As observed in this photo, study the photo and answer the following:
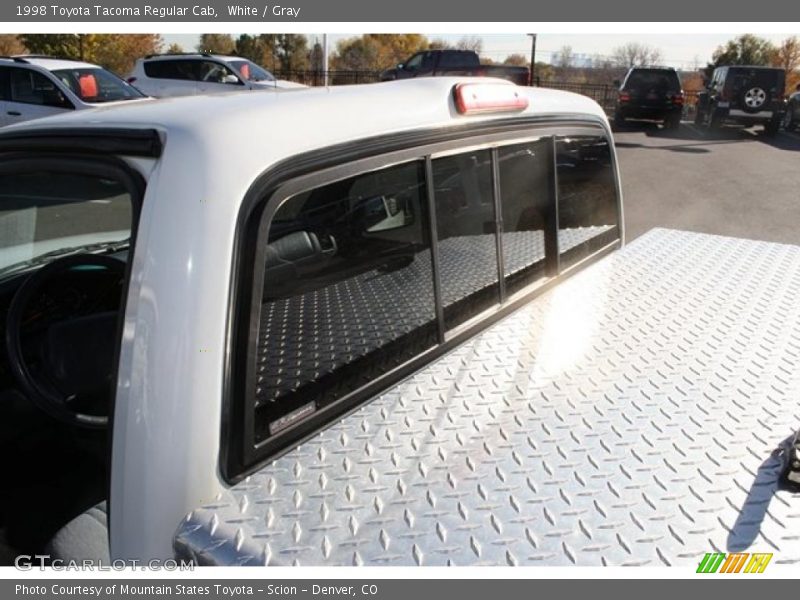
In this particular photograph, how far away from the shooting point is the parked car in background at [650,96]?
21297mm

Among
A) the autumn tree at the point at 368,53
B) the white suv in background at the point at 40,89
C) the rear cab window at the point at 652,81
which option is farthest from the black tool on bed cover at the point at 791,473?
the autumn tree at the point at 368,53

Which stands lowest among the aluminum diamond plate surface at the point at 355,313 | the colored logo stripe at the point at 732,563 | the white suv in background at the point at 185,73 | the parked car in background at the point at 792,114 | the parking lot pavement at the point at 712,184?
the parking lot pavement at the point at 712,184

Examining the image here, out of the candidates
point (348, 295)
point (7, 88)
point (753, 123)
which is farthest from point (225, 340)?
point (753, 123)

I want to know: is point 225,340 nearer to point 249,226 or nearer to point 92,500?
point 249,226

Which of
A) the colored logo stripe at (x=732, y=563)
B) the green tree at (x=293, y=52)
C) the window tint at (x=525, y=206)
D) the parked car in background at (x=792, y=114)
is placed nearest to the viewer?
the colored logo stripe at (x=732, y=563)

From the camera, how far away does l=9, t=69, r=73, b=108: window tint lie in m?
11.5

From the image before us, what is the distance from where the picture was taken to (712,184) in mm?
12883

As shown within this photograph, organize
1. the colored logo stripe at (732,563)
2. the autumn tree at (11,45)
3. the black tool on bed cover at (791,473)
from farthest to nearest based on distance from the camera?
the autumn tree at (11,45), the black tool on bed cover at (791,473), the colored logo stripe at (732,563)

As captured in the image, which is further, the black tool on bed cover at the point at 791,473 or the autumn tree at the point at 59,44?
the autumn tree at the point at 59,44

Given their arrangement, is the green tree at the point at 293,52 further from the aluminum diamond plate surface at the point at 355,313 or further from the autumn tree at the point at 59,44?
the aluminum diamond plate surface at the point at 355,313

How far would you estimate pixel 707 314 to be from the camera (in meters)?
2.41

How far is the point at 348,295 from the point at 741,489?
106 cm

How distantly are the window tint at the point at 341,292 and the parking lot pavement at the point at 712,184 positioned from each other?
7.43m

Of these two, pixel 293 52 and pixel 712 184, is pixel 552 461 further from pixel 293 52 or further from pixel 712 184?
pixel 293 52
